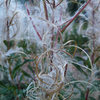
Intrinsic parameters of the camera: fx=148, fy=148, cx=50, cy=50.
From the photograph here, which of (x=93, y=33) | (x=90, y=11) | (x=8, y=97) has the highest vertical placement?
(x=90, y=11)

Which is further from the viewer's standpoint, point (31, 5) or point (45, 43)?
point (31, 5)

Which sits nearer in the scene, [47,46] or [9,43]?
[47,46]

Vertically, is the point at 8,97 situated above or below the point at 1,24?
below

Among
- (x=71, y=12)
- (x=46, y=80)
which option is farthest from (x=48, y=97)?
(x=71, y=12)

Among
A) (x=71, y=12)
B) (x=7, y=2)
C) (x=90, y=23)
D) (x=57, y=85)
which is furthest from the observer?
(x=71, y=12)

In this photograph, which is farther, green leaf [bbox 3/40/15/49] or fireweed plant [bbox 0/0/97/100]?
green leaf [bbox 3/40/15/49]

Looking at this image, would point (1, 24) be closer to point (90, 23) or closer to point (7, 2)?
point (7, 2)

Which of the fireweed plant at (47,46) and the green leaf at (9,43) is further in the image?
the green leaf at (9,43)

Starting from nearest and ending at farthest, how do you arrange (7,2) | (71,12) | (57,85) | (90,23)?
1. (57,85)
2. (7,2)
3. (90,23)
4. (71,12)
